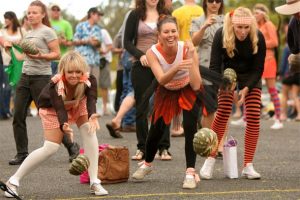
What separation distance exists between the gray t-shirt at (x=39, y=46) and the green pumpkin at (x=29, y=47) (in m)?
0.32

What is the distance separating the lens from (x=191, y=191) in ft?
28.3

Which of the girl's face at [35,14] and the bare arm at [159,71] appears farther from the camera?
the girl's face at [35,14]

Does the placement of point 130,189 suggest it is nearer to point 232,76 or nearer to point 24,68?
point 232,76

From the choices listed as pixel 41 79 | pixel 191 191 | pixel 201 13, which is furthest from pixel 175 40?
pixel 201 13

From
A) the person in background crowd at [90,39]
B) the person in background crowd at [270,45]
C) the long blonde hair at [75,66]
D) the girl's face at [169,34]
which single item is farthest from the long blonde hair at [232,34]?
the person in background crowd at [90,39]

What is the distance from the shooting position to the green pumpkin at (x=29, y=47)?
33.7ft

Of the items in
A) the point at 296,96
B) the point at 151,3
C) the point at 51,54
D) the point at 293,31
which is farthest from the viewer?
the point at 296,96

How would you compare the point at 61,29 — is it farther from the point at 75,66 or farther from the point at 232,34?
the point at 75,66

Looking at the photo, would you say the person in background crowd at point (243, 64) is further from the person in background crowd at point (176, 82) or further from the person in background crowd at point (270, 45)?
the person in background crowd at point (270, 45)

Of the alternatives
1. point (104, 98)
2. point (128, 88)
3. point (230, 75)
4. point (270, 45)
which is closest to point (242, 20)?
point (230, 75)

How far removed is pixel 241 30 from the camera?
9539 mm

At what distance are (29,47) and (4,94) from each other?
31.0ft

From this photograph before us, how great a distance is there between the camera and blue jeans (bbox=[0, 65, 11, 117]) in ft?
60.8

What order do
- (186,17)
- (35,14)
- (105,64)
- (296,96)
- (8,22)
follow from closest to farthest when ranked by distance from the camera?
1. (35,14)
2. (186,17)
3. (8,22)
4. (296,96)
5. (105,64)
